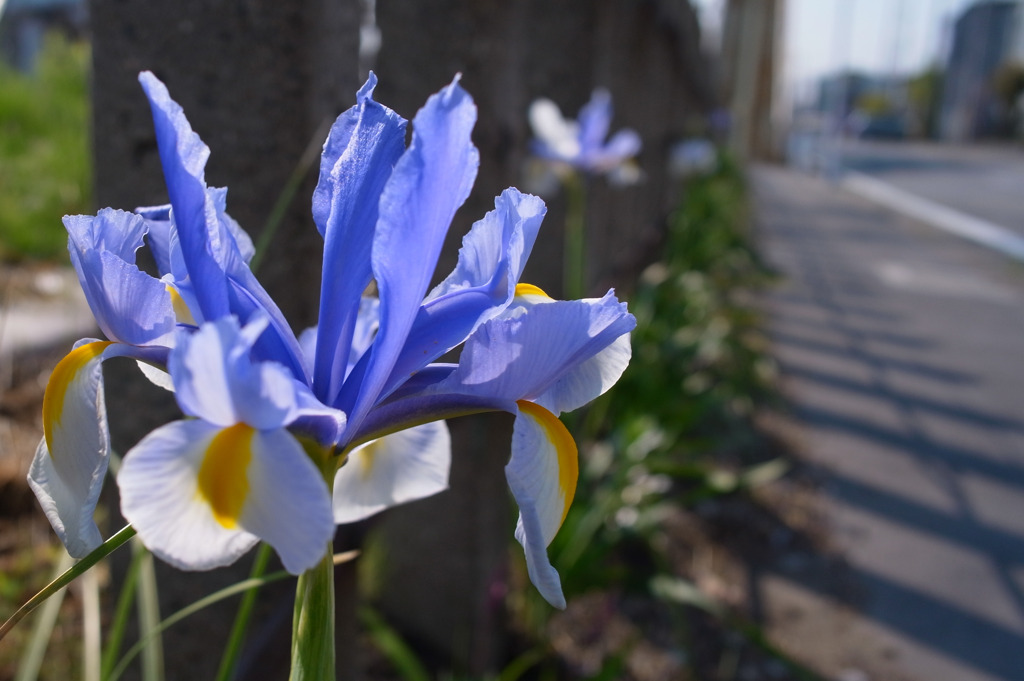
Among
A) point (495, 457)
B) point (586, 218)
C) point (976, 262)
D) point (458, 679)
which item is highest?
point (586, 218)

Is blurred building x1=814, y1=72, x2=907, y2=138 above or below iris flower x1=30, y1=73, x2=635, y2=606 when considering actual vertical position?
below

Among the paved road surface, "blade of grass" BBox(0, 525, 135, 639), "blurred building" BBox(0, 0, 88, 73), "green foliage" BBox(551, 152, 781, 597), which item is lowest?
the paved road surface

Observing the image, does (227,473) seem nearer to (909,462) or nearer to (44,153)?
(909,462)

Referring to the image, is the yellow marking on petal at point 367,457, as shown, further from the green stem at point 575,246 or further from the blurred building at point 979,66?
the blurred building at point 979,66

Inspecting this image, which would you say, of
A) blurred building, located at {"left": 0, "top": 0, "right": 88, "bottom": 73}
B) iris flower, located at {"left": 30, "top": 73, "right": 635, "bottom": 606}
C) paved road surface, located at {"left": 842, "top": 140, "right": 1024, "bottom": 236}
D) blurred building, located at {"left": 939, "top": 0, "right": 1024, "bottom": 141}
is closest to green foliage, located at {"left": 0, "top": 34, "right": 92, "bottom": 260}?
iris flower, located at {"left": 30, "top": 73, "right": 635, "bottom": 606}

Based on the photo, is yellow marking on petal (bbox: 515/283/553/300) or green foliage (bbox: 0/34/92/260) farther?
green foliage (bbox: 0/34/92/260)

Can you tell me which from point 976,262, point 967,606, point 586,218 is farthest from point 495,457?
point 976,262

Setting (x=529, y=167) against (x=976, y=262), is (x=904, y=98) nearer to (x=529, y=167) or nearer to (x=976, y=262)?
(x=976, y=262)

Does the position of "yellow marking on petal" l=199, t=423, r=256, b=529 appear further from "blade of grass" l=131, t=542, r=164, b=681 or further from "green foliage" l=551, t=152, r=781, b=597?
"green foliage" l=551, t=152, r=781, b=597
